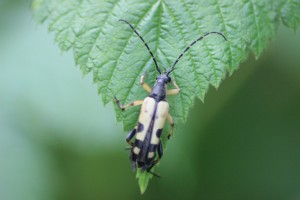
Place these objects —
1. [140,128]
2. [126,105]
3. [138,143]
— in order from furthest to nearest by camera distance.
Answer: [138,143] < [140,128] < [126,105]

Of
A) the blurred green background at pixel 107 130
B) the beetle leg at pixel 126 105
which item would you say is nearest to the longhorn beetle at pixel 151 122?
the beetle leg at pixel 126 105

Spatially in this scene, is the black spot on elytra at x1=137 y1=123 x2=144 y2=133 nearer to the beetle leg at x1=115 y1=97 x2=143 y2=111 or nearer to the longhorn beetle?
the longhorn beetle

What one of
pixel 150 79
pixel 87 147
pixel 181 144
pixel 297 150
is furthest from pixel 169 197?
pixel 150 79

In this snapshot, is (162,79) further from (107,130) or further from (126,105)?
(107,130)

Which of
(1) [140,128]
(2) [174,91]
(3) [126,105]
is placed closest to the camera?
(3) [126,105]

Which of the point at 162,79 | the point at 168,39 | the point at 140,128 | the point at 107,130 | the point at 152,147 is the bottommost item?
the point at 107,130

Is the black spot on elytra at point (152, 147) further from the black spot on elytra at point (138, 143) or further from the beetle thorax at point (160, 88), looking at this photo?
the beetle thorax at point (160, 88)

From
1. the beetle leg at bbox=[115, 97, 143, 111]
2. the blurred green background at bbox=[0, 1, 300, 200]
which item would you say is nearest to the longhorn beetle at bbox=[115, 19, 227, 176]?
the beetle leg at bbox=[115, 97, 143, 111]

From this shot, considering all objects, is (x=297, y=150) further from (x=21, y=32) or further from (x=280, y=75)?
(x=21, y=32)

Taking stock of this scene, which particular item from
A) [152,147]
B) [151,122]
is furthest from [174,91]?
[152,147]
